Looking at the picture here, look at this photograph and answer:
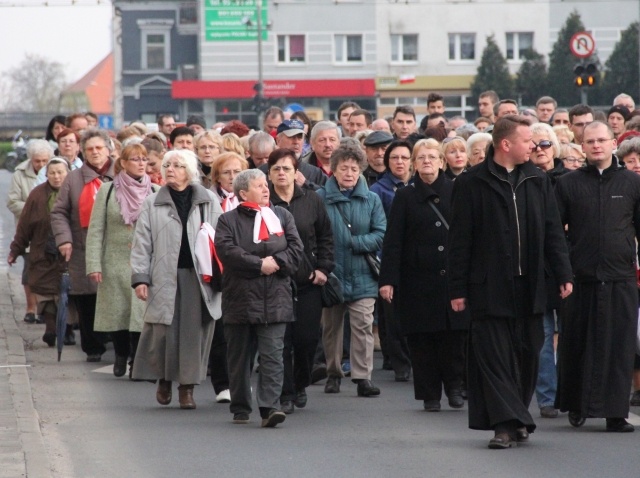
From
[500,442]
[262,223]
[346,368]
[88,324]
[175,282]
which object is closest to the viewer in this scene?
[500,442]

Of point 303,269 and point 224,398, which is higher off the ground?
point 303,269

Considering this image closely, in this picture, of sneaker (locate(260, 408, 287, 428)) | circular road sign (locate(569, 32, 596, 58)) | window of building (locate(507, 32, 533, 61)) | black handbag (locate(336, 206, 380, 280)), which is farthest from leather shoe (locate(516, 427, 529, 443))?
window of building (locate(507, 32, 533, 61))

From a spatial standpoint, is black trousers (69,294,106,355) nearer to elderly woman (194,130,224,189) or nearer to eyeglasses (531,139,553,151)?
elderly woman (194,130,224,189)

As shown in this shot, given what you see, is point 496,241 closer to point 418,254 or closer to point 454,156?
point 418,254

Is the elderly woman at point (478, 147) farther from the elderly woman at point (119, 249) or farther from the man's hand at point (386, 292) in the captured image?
the elderly woman at point (119, 249)

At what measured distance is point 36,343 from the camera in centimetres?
1481

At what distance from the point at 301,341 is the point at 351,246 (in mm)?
1440

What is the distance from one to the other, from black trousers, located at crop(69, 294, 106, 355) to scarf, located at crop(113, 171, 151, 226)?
4.71ft

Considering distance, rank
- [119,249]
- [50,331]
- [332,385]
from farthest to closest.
Result: [50,331] < [119,249] < [332,385]

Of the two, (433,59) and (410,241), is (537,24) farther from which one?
(410,241)

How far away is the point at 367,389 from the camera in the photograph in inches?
456

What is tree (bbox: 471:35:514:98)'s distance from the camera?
7256cm

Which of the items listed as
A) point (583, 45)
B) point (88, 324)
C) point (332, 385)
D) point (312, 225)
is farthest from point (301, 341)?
point (583, 45)

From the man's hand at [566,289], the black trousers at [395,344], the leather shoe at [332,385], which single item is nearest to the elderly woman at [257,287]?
the leather shoe at [332,385]
